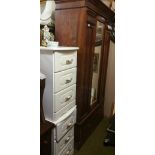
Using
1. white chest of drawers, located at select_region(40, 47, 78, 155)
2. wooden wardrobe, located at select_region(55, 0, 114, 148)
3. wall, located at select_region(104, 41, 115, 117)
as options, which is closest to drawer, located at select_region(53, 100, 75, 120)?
white chest of drawers, located at select_region(40, 47, 78, 155)

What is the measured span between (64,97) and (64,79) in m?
0.17

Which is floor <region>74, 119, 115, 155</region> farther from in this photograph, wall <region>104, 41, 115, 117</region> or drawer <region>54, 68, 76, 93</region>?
drawer <region>54, 68, 76, 93</region>

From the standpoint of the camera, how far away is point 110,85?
2705mm

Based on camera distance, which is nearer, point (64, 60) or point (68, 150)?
point (64, 60)

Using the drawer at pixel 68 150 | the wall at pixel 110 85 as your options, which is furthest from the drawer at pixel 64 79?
the wall at pixel 110 85

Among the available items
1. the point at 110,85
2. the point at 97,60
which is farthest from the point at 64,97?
the point at 110,85

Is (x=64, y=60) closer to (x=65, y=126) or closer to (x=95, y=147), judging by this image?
(x=65, y=126)

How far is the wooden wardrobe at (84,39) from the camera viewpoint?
1.64 m

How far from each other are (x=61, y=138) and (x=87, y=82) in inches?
27.4

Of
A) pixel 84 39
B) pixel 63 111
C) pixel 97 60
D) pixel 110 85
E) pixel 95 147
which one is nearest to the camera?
pixel 63 111
